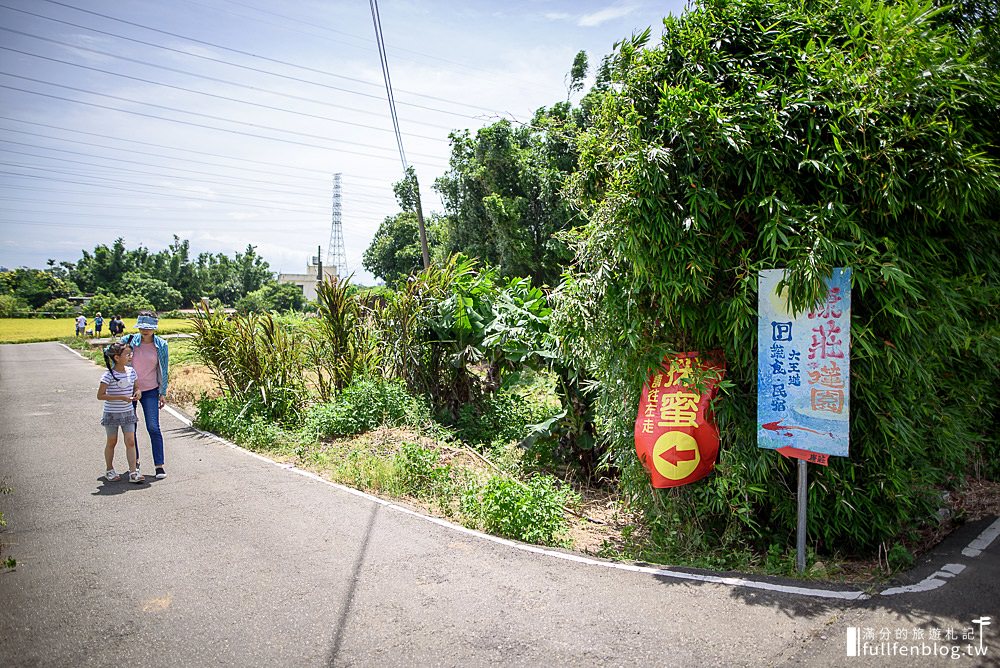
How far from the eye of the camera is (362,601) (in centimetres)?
361

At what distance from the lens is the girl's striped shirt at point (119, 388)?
19.2 feet

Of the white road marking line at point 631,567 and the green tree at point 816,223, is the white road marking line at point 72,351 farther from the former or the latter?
the green tree at point 816,223

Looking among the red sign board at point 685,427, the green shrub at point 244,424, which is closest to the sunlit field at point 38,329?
the green shrub at point 244,424

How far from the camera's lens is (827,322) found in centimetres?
371

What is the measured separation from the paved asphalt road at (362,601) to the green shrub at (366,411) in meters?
2.53

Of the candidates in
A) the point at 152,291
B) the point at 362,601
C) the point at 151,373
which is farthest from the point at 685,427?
the point at 152,291

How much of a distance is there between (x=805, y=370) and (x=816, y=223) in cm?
94

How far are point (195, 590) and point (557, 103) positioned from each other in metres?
19.4

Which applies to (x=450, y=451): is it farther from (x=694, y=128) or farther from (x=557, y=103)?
(x=557, y=103)

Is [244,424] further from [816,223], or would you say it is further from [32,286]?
[32,286]

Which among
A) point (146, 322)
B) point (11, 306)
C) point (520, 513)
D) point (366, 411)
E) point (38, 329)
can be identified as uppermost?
point (11, 306)

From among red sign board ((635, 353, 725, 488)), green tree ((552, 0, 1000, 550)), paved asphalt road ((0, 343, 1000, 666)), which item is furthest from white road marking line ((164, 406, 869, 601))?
red sign board ((635, 353, 725, 488))

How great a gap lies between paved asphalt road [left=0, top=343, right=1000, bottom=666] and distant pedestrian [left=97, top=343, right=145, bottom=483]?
2.13ft

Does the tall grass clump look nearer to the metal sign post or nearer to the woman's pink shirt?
the woman's pink shirt
